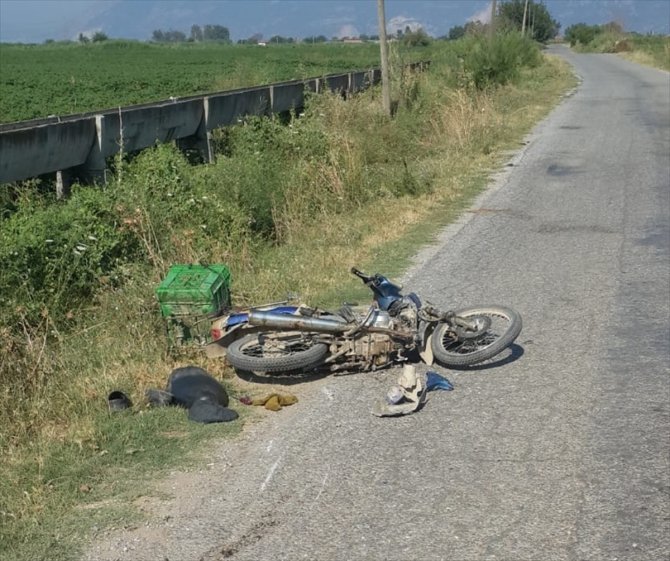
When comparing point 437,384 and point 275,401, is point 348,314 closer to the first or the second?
point 437,384

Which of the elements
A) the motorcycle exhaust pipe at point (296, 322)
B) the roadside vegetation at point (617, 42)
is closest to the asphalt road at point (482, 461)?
the motorcycle exhaust pipe at point (296, 322)

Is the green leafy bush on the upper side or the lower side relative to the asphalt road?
upper

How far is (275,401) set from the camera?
546 cm

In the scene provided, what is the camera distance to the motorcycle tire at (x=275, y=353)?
225 inches

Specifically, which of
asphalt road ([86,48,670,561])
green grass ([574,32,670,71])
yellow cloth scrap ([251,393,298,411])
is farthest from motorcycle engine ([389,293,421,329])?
green grass ([574,32,670,71])

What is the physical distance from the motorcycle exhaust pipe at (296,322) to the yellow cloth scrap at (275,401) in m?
0.54

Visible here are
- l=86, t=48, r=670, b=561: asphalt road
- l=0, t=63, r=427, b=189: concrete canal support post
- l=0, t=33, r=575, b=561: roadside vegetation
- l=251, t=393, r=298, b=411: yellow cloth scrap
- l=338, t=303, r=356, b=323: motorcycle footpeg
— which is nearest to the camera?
l=86, t=48, r=670, b=561: asphalt road

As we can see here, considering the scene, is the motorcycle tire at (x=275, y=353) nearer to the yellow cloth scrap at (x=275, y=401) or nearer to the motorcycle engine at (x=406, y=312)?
the yellow cloth scrap at (x=275, y=401)

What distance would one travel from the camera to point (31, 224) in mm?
7840


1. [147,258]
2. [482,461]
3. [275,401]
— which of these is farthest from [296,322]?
[147,258]

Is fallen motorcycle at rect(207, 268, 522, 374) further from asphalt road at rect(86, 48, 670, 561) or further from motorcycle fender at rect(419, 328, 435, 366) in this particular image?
asphalt road at rect(86, 48, 670, 561)

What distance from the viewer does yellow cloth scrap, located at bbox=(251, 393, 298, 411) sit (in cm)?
542

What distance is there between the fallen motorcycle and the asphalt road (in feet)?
0.52

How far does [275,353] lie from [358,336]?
561mm
